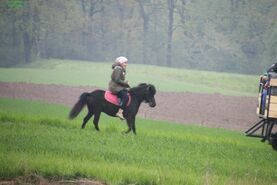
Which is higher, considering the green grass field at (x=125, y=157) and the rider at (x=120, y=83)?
the rider at (x=120, y=83)

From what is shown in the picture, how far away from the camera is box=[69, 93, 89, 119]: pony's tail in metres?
17.0

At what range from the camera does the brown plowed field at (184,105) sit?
102ft

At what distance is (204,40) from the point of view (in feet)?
257

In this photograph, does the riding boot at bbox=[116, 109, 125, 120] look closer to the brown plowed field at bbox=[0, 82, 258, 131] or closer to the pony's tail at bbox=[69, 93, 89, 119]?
the pony's tail at bbox=[69, 93, 89, 119]

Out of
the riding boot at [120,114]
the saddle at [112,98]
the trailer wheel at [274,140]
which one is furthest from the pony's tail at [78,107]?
the trailer wheel at [274,140]

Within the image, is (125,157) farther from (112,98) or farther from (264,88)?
(264,88)

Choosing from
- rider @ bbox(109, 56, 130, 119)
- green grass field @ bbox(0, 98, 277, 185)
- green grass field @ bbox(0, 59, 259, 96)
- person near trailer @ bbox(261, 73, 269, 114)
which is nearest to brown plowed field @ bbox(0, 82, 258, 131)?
green grass field @ bbox(0, 59, 259, 96)

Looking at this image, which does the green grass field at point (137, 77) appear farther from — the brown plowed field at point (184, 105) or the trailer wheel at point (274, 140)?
the trailer wheel at point (274, 140)

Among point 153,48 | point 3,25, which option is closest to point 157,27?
point 153,48

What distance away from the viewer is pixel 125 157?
12234 millimetres

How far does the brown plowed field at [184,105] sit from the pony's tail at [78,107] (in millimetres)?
11920

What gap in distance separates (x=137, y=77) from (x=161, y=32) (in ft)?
87.6

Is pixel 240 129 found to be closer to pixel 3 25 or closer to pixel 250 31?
pixel 3 25

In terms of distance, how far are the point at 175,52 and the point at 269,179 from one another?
68030mm
